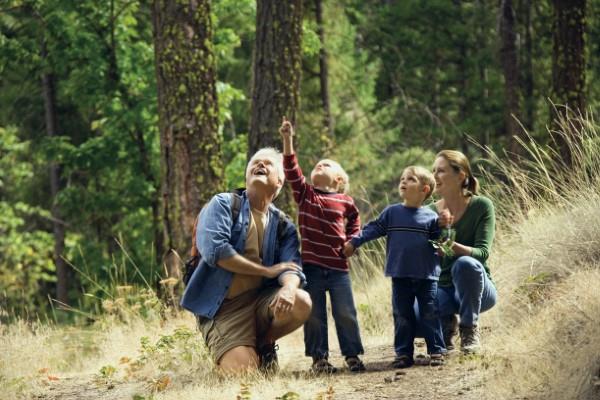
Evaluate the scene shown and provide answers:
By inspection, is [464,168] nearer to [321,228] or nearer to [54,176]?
[321,228]

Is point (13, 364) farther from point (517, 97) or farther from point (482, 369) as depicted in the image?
point (517, 97)

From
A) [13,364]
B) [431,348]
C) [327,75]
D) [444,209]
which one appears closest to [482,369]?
[431,348]

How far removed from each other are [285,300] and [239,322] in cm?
47

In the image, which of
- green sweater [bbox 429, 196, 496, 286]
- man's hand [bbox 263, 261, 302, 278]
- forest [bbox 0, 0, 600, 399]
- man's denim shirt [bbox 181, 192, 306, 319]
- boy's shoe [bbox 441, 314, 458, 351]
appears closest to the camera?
man's denim shirt [bbox 181, 192, 306, 319]

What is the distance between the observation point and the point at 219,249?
227 inches

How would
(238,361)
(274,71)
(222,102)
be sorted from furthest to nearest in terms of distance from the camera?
(222,102) → (274,71) → (238,361)

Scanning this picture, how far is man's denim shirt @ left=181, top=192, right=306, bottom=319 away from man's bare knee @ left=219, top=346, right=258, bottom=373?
0.28 meters

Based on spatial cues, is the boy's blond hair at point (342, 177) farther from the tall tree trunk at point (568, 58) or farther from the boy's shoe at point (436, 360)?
the tall tree trunk at point (568, 58)

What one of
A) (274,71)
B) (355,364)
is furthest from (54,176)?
(355,364)

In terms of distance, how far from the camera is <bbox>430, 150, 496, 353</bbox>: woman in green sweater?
20.2 feet

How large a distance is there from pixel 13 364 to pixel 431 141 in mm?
14194

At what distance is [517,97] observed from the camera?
55.0 feet

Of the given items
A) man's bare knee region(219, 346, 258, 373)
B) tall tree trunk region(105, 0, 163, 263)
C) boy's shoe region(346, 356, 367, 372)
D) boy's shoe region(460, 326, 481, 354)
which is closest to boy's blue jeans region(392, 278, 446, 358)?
boy's shoe region(460, 326, 481, 354)

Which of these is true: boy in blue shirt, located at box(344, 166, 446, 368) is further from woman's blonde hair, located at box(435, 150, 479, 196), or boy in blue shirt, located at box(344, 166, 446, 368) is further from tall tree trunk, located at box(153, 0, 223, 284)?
tall tree trunk, located at box(153, 0, 223, 284)
